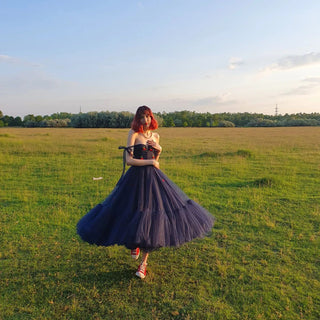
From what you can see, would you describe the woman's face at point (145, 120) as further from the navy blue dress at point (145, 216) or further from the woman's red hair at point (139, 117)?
the navy blue dress at point (145, 216)

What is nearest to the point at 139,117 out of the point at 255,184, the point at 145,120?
the point at 145,120

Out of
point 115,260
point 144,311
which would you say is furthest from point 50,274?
point 144,311

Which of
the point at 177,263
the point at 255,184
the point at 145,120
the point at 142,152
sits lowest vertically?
the point at 177,263

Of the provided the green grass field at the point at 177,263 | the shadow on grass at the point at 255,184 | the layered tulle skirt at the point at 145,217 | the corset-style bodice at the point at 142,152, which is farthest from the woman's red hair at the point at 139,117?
Result: the shadow on grass at the point at 255,184

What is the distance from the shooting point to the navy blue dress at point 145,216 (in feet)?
13.3

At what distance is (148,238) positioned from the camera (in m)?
4.00

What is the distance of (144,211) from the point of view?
165 inches

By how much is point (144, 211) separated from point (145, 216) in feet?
0.28

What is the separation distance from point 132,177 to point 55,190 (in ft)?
21.0

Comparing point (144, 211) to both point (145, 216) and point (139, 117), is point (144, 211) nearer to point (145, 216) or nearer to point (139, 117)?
point (145, 216)

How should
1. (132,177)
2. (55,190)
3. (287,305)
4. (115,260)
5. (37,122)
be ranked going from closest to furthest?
1. (287,305)
2. (132,177)
3. (115,260)
4. (55,190)
5. (37,122)

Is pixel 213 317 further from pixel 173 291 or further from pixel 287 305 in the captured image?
pixel 287 305

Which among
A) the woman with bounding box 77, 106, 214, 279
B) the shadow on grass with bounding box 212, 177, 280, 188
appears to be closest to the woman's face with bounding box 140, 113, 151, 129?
the woman with bounding box 77, 106, 214, 279

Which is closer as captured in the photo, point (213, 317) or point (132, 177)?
point (213, 317)
